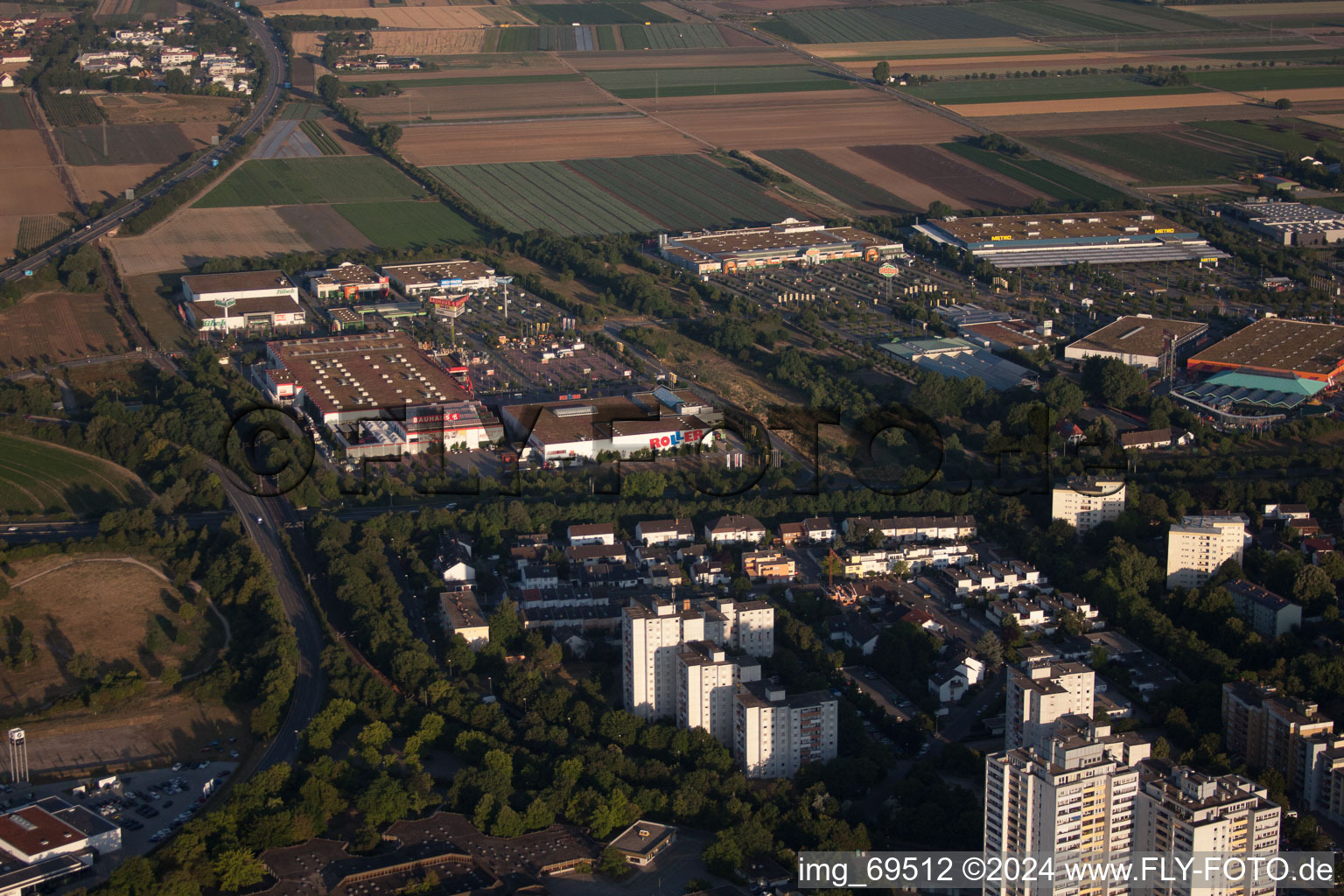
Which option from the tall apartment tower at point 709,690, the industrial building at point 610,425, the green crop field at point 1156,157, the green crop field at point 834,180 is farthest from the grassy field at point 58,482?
the green crop field at point 1156,157

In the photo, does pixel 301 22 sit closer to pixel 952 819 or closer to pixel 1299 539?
pixel 1299 539

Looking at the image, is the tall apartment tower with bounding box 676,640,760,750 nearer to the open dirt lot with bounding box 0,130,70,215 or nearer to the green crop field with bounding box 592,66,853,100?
the open dirt lot with bounding box 0,130,70,215

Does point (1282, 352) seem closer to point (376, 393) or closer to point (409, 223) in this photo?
point (376, 393)

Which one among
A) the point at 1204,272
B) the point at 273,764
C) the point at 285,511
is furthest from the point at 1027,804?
the point at 1204,272

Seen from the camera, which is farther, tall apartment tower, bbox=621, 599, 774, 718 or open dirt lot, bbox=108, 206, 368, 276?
open dirt lot, bbox=108, 206, 368, 276

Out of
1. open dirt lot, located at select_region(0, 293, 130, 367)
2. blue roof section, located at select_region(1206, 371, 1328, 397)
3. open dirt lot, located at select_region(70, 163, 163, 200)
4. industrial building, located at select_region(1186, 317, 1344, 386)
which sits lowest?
blue roof section, located at select_region(1206, 371, 1328, 397)

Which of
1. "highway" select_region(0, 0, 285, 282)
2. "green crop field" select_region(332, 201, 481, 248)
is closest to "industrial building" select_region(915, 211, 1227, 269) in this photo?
"green crop field" select_region(332, 201, 481, 248)

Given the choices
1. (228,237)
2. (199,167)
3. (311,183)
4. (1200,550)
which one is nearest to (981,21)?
(311,183)
